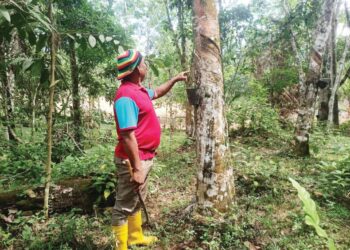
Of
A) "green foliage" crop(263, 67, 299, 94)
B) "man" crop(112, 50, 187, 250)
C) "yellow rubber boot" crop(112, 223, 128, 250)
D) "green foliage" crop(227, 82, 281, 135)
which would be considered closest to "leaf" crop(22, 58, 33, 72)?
"man" crop(112, 50, 187, 250)

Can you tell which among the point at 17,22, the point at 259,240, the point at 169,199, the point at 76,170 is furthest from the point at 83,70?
the point at 259,240

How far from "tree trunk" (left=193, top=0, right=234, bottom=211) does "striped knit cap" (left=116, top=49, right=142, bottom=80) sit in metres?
0.69

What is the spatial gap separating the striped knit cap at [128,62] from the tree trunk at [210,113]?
0.69 meters

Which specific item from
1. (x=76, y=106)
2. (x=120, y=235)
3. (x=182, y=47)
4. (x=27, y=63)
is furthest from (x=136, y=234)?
(x=182, y=47)

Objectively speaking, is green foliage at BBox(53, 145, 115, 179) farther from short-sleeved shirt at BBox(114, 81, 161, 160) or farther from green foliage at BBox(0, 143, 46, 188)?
short-sleeved shirt at BBox(114, 81, 161, 160)

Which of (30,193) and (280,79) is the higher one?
(280,79)

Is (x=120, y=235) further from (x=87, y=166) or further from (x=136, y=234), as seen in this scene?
(x=87, y=166)

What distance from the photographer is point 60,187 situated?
3.73 m

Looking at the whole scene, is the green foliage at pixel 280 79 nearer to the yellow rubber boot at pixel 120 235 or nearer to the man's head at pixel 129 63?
the man's head at pixel 129 63

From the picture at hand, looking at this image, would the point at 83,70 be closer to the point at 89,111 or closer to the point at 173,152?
the point at 89,111

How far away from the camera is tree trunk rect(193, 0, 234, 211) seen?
305 centimetres

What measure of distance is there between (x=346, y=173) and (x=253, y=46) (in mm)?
5400

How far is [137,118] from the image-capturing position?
8.85ft

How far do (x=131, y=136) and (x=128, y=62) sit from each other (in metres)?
0.68
